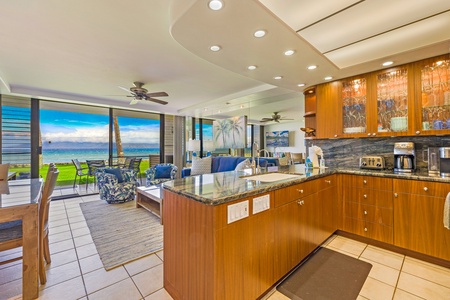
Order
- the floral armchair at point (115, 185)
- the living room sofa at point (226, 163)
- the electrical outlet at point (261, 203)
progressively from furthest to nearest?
the living room sofa at point (226, 163), the floral armchair at point (115, 185), the electrical outlet at point (261, 203)

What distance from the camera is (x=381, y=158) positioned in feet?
8.78

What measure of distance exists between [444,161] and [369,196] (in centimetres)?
81

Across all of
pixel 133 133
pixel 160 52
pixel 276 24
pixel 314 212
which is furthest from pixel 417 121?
pixel 133 133

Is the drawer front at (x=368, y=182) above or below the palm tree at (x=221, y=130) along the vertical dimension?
below

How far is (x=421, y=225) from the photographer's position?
6.94 ft

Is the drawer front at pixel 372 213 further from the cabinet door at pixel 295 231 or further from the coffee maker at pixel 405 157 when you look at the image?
the cabinet door at pixel 295 231

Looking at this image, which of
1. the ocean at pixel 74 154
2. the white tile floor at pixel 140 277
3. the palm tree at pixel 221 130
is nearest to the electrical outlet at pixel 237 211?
the white tile floor at pixel 140 277

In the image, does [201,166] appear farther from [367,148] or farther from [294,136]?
[294,136]

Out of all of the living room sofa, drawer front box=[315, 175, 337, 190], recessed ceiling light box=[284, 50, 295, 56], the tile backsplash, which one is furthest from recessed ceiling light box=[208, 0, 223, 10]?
the living room sofa

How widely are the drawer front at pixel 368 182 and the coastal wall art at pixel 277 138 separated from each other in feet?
22.9

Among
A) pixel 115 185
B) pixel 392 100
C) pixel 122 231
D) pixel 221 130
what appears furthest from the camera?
pixel 221 130

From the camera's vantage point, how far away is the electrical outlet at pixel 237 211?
→ 1289 mm

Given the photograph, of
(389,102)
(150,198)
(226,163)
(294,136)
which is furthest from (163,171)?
(294,136)

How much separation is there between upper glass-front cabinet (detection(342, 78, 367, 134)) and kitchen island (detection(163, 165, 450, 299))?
3.26ft
